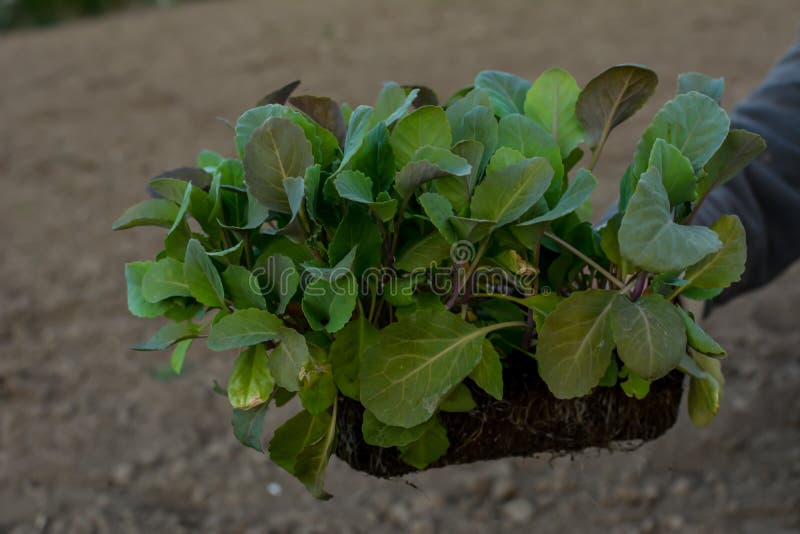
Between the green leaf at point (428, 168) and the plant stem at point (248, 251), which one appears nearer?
the green leaf at point (428, 168)

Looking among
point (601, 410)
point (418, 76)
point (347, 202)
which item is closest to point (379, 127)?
point (347, 202)

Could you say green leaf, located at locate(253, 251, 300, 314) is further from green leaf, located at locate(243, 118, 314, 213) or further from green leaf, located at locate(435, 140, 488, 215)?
green leaf, located at locate(435, 140, 488, 215)

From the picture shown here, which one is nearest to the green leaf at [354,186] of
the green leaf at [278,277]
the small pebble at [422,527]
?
the green leaf at [278,277]

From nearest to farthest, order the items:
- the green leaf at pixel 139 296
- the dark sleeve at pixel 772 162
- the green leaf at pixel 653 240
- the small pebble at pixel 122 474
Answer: the green leaf at pixel 653 240 → the green leaf at pixel 139 296 → the dark sleeve at pixel 772 162 → the small pebble at pixel 122 474

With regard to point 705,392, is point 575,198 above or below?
above

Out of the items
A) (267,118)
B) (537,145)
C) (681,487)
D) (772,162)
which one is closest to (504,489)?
(681,487)

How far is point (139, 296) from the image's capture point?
3.25 ft

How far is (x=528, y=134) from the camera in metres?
0.93

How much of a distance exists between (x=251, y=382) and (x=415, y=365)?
18cm

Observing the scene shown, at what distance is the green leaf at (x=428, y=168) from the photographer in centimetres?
81

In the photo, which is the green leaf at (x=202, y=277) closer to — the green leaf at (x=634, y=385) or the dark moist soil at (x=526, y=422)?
the dark moist soil at (x=526, y=422)

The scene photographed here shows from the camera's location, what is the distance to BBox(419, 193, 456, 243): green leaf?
2.73 ft

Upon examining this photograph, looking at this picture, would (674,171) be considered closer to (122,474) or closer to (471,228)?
(471,228)

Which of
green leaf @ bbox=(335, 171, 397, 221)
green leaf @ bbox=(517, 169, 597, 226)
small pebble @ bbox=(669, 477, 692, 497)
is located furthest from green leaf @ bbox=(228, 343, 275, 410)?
small pebble @ bbox=(669, 477, 692, 497)
